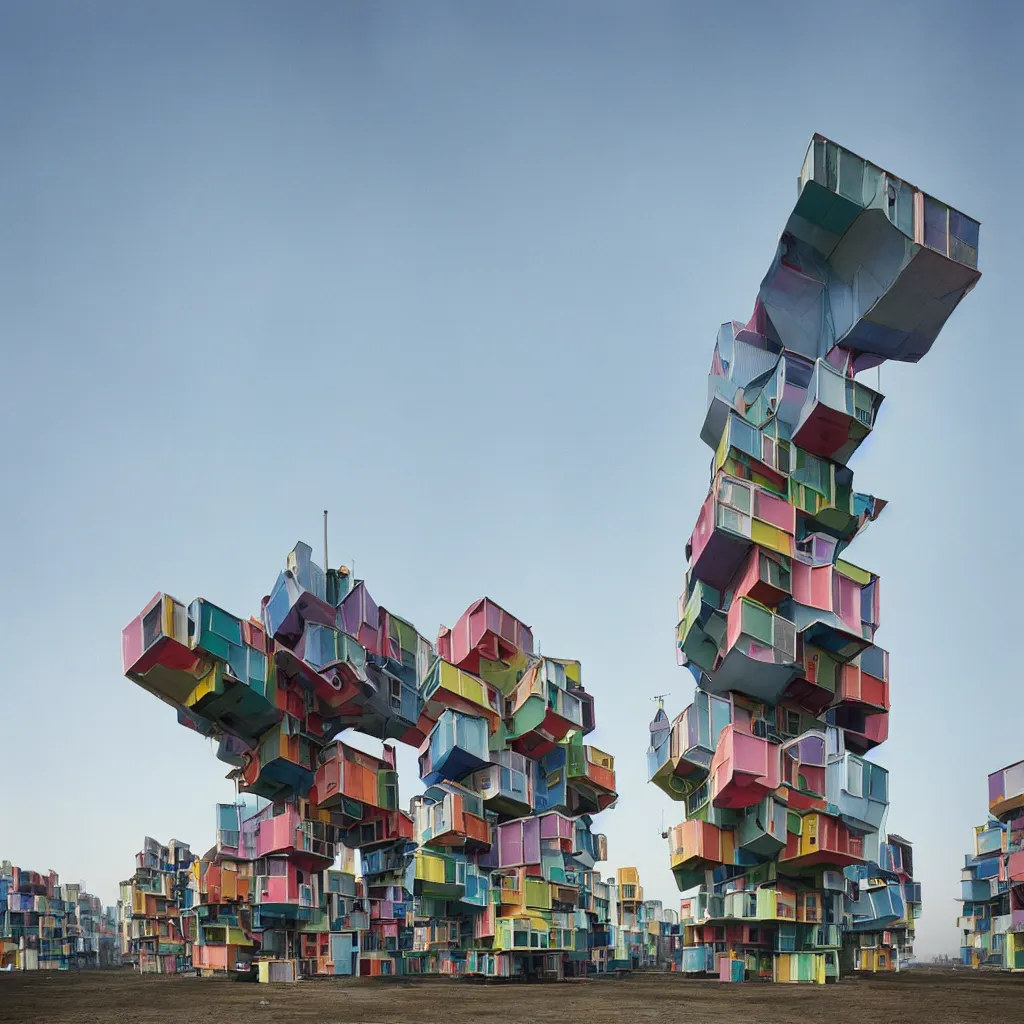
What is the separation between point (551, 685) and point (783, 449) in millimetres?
9322

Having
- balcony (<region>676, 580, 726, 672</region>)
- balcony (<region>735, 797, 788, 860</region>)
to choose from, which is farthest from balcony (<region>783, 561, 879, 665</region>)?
balcony (<region>735, 797, 788, 860</region>)

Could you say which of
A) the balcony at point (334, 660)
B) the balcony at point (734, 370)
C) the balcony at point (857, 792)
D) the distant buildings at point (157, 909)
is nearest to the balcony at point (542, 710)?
the balcony at point (334, 660)

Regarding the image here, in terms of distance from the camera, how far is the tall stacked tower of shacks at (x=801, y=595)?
25.3 metres

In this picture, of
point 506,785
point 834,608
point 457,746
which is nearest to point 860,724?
point 834,608

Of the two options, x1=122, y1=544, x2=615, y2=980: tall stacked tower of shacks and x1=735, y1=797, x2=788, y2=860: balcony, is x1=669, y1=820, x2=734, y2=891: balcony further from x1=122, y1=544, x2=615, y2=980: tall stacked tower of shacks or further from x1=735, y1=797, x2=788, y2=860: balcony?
x1=122, y1=544, x2=615, y2=980: tall stacked tower of shacks

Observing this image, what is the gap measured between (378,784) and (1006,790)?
1945 cm

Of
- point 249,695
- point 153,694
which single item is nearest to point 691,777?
point 249,695

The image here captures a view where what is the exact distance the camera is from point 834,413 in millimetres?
26531

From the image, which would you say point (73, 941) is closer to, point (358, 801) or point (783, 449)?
point (358, 801)

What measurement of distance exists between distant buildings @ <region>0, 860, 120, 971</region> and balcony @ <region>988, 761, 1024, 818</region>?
48.5m

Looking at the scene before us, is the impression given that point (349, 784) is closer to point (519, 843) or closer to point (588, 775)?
point (519, 843)

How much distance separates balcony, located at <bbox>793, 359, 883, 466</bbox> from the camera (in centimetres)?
2650

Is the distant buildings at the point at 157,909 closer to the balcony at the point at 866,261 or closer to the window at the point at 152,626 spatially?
the window at the point at 152,626

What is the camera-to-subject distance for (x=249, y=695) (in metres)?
30.6
